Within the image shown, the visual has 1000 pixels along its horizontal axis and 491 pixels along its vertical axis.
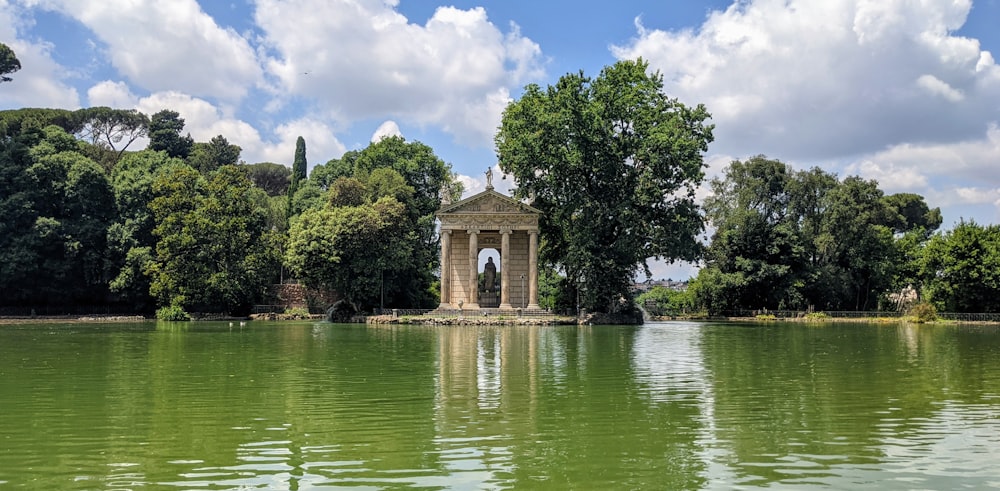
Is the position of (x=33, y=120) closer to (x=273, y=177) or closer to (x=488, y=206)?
(x=488, y=206)

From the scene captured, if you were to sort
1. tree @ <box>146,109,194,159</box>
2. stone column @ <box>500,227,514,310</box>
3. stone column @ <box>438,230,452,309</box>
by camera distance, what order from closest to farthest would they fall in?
1. stone column @ <box>500,227,514,310</box>
2. stone column @ <box>438,230,452,309</box>
3. tree @ <box>146,109,194,159</box>

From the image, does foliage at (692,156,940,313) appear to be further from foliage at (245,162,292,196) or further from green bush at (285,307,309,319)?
foliage at (245,162,292,196)

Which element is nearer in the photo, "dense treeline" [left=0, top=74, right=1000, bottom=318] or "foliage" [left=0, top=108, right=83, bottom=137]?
"dense treeline" [left=0, top=74, right=1000, bottom=318]

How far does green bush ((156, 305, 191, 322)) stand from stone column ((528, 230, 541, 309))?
24921mm

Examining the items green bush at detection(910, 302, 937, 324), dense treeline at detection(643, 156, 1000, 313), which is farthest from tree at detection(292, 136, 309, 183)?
green bush at detection(910, 302, 937, 324)

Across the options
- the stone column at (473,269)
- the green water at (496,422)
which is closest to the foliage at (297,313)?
the stone column at (473,269)

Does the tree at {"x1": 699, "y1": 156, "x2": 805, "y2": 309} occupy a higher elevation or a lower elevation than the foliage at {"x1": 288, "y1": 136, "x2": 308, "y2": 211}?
lower

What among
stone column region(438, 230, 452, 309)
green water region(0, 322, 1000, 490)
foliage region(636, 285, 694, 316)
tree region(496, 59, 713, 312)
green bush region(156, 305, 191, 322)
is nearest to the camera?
green water region(0, 322, 1000, 490)

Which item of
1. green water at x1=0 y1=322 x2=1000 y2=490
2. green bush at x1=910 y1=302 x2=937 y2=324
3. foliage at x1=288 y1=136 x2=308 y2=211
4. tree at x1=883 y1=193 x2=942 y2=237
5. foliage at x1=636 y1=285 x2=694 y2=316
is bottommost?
green water at x1=0 y1=322 x2=1000 y2=490

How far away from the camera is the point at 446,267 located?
60375 mm

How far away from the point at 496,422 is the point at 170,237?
2065 inches

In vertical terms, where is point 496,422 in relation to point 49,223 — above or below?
below

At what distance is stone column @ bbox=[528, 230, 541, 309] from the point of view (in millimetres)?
58862

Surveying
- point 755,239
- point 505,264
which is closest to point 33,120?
point 505,264
